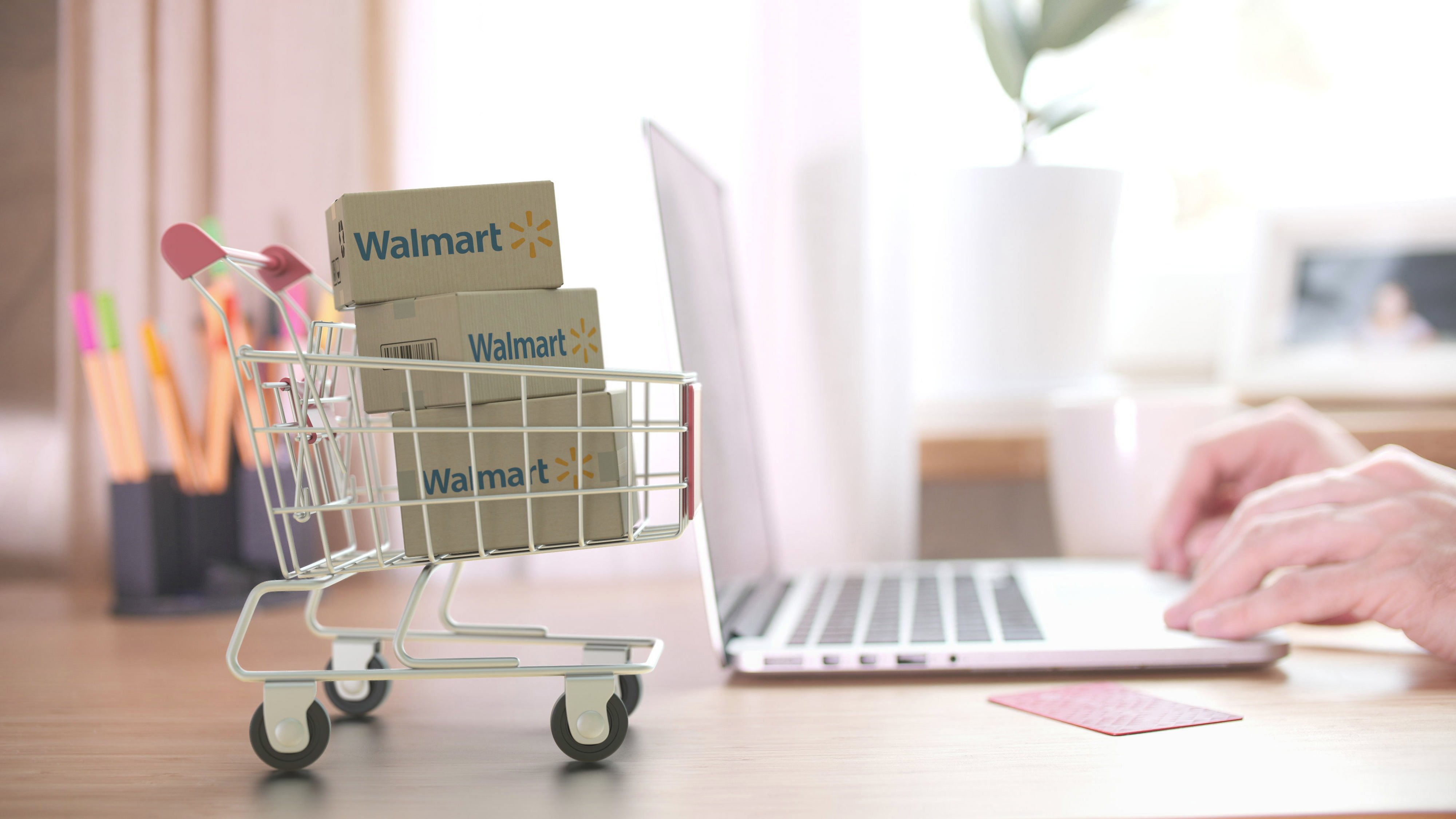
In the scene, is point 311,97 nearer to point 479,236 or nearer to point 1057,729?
point 479,236

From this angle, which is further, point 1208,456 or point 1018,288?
point 1018,288

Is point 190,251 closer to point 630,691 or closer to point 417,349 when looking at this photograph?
point 417,349

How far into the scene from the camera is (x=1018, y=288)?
1146mm

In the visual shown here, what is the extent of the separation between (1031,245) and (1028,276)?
4 centimetres

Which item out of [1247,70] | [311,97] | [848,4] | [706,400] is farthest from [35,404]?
[1247,70]

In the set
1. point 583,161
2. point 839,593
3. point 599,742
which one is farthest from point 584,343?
point 583,161

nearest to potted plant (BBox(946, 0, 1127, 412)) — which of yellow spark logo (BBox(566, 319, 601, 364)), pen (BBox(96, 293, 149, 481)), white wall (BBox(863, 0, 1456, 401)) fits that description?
white wall (BBox(863, 0, 1456, 401))

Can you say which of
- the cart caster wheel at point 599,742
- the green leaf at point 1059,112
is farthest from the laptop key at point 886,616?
the green leaf at point 1059,112

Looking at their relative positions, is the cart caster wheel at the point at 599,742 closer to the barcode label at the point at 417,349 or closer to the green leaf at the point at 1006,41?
the barcode label at the point at 417,349

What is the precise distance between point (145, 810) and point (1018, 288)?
980 millimetres

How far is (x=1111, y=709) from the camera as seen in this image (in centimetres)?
56

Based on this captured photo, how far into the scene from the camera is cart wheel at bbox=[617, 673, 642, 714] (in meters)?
0.61

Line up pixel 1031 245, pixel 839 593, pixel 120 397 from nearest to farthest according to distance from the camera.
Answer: pixel 839 593
pixel 120 397
pixel 1031 245

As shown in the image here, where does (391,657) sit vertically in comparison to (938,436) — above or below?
below
